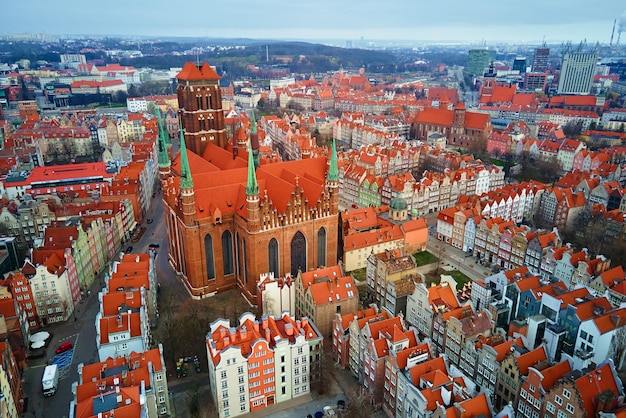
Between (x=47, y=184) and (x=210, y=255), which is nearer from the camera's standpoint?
(x=210, y=255)

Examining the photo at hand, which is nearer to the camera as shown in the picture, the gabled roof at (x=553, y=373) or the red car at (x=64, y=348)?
the gabled roof at (x=553, y=373)

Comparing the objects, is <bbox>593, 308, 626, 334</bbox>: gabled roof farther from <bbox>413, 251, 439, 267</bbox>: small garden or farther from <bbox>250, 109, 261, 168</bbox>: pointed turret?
<bbox>250, 109, 261, 168</bbox>: pointed turret

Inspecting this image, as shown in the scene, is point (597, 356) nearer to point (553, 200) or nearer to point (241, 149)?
point (553, 200)

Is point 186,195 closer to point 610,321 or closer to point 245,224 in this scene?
point 245,224

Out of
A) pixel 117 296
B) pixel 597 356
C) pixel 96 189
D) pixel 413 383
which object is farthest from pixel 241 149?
pixel 597 356

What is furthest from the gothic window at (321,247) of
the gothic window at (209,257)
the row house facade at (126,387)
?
the row house facade at (126,387)

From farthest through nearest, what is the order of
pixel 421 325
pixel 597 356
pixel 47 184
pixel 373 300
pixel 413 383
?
pixel 47 184
pixel 373 300
pixel 421 325
pixel 597 356
pixel 413 383

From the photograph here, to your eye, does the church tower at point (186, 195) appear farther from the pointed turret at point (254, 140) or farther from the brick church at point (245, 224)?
the pointed turret at point (254, 140)
